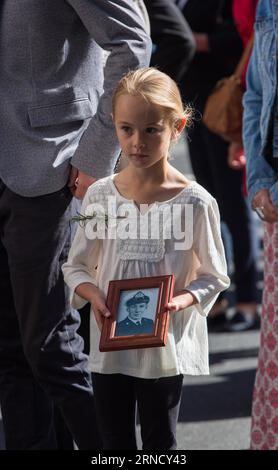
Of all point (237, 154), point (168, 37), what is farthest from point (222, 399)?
point (168, 37)

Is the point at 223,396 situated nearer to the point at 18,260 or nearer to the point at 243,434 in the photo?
the point at 243,434

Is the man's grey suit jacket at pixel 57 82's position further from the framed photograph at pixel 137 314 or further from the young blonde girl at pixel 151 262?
the framed photograph at pixel 137 314

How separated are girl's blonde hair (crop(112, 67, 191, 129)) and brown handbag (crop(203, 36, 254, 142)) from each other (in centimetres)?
142

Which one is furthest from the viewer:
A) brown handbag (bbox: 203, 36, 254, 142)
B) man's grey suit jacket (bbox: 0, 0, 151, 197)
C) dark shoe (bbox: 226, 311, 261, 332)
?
dark shoe (bbox: 226, 311, 261, 332)

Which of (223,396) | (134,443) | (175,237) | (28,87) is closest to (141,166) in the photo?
(175,237)

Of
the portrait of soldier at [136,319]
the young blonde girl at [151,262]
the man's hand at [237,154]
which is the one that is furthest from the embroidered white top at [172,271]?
the man's hand at [237,154]

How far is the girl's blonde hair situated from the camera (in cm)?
294

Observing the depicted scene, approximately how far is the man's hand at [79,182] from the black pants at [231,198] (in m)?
2.70

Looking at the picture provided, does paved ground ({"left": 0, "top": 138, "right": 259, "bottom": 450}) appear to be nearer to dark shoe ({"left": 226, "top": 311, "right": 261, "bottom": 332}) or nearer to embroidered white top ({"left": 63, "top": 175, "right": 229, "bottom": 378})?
dark shoe ({"left": 226, "top": 311, "right": 261, "bottom": 332})

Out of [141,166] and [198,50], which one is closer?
[141,166]

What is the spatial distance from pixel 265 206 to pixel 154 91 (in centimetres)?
76

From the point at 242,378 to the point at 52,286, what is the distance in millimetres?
2209

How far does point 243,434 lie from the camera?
4484 mm

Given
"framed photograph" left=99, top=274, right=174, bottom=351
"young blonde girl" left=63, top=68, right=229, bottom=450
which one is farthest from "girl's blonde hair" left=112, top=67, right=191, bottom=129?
"framed photograph" left=99, top=274, right=174, bottom=351
